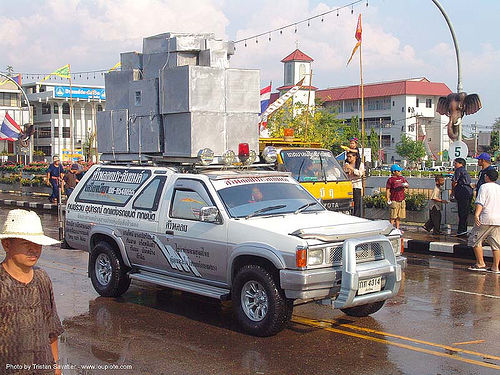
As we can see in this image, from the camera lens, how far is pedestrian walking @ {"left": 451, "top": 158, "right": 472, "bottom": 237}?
1445cm

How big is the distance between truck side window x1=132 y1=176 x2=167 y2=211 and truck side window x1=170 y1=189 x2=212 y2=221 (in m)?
0.35

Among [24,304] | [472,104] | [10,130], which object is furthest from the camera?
[10,130]

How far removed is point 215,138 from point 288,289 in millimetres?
3523

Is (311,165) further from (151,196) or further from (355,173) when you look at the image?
(151,196)

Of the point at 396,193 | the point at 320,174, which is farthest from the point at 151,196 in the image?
the point at 396,193

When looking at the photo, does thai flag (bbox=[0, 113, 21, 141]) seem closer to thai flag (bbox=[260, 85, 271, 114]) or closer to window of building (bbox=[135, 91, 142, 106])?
thai flag (bbox=[260, 85, 271, 114])

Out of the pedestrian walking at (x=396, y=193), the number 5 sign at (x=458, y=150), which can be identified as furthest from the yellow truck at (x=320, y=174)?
the number 5 sign at (x=458, y=150)

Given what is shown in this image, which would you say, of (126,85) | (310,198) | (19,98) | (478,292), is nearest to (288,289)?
(310,198)

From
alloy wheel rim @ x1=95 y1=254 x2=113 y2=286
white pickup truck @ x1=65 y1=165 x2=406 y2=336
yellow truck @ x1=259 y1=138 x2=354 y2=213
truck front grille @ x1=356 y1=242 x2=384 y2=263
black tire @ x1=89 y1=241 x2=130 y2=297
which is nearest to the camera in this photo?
white pickup truck @ x1=65 y1=165 x2=406 y2=336

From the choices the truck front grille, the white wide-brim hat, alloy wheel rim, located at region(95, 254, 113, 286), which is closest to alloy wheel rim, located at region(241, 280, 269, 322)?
the truck front grille

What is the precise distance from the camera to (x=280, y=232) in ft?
22.8

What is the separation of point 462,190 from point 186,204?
853 cm

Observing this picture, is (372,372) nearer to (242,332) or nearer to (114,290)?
(242,332)

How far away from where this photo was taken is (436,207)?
15.5 m
